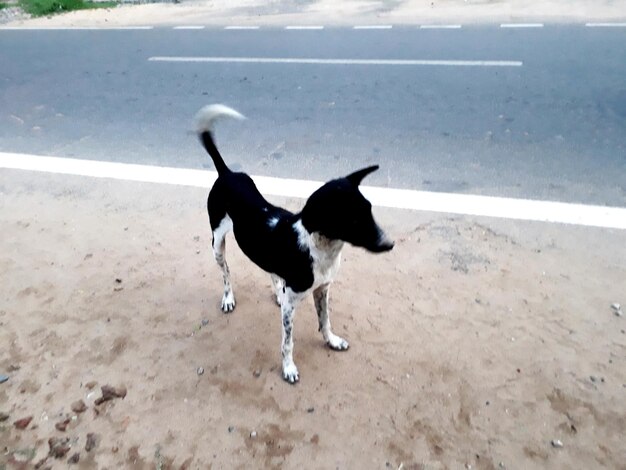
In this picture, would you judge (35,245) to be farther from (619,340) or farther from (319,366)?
(619,340)

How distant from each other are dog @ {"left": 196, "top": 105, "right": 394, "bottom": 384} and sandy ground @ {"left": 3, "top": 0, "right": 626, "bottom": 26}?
8686 millimetres

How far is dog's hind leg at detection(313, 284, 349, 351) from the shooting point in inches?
119

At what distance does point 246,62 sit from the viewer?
8742 millimetres

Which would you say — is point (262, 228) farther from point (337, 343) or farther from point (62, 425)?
point (62, 425)

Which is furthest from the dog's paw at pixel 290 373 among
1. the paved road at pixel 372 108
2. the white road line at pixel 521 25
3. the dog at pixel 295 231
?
the white road line at pixel 521 25

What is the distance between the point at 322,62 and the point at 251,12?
18.4ft

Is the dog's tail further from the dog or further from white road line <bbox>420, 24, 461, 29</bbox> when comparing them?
white road line <bbox>420, 24, 461, 29</bbox>

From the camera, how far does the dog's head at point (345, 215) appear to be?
2285 millimetres

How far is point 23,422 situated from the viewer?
9.07ft

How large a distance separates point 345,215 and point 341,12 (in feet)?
35.5

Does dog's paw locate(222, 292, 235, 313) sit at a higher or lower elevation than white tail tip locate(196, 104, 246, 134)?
lower

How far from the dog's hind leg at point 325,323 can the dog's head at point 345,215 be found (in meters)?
0.68

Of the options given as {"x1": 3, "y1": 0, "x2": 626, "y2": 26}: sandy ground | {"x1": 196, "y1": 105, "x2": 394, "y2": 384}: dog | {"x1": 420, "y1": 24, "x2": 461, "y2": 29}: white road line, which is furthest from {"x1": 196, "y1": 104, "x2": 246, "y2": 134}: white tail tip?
{"x1": 3, "y1": 0, "x2": 626, "y2": 26}: sandy ground

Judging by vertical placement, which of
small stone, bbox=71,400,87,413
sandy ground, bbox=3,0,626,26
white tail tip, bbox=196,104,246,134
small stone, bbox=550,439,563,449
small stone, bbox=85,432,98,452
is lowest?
sandy ground, bbox=3,0,626,26
